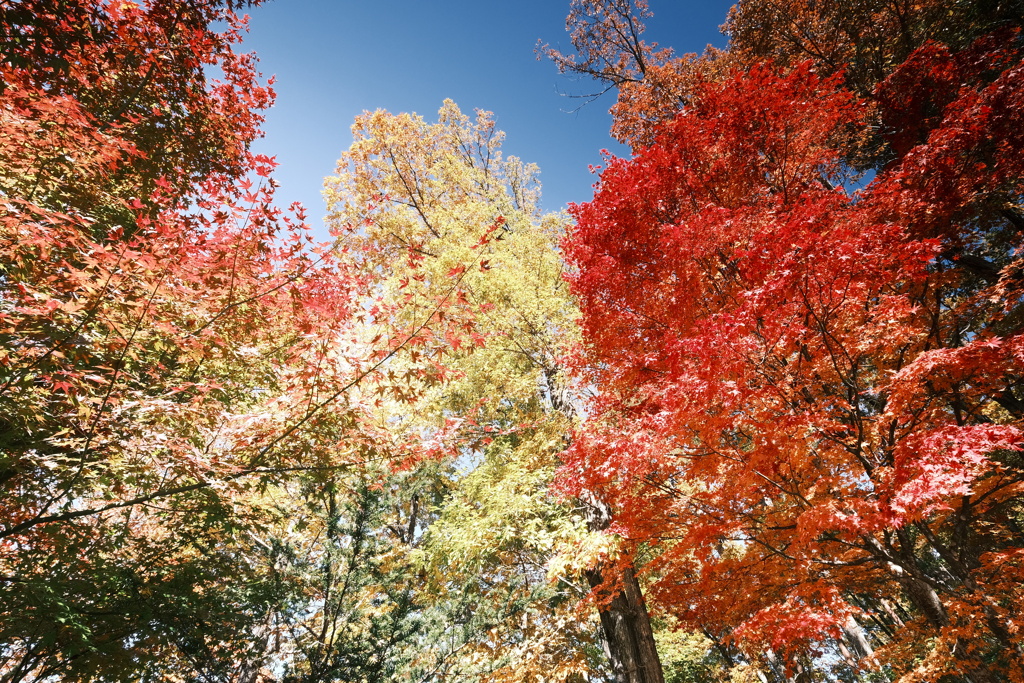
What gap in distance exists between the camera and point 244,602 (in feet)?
17.4

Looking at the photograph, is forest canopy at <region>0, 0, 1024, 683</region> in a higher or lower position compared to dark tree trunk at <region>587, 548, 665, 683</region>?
higher

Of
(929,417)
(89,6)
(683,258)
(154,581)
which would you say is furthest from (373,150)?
(929,417)

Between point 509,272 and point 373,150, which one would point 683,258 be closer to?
point 509,272

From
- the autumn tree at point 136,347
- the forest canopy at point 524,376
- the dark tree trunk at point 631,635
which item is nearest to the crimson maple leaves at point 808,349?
the forest canopy at point 524,376

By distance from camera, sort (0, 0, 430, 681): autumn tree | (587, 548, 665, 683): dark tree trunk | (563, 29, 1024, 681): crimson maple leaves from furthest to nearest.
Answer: (587, 548, 665, 683): dark tree trunk < (563, 29, 1024, 681): crimson maple leaves < (0, 0, 430, 681): autumn tree

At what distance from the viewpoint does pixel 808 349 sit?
16.5 feet

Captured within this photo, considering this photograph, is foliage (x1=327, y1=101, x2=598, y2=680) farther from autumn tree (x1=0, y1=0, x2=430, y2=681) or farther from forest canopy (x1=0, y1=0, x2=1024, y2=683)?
autumn tree (x1=0, y1=0, x2=430, y2=681)

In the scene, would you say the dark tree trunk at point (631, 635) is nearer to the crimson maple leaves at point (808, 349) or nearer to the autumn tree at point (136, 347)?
the crimson maple leaves at point (808, 349)

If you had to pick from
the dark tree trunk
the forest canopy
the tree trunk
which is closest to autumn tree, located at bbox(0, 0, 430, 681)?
the forest canopy

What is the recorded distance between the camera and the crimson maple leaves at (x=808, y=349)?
4320 mm

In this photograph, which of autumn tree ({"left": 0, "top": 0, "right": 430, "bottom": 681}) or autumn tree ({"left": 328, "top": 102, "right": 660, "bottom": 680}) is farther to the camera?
autumn tree ({"left": 328, "top": 102, "right": 660, "bottom": 680})

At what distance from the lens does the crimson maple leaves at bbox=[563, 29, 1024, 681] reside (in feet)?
14.2

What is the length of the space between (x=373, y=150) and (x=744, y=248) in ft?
37.4

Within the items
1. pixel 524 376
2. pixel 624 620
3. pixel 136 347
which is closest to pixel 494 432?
pixel 524 376
